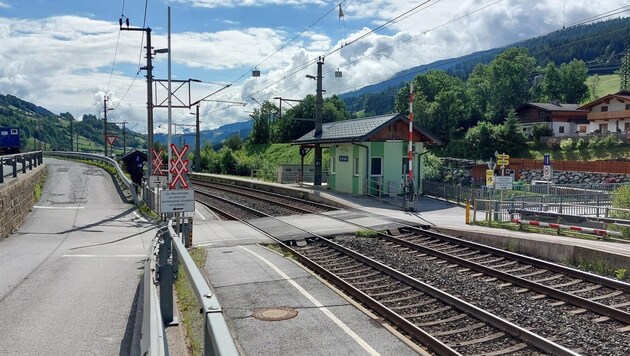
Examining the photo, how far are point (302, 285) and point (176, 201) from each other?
5.08 meters

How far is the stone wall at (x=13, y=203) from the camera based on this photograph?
17292 millimetres

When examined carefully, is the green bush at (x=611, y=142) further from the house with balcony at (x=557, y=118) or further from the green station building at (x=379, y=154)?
the green station building at (x=379, y=154)

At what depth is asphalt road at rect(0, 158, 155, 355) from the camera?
7.05 m

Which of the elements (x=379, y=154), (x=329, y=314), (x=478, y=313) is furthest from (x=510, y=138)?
(x=329, y=314)

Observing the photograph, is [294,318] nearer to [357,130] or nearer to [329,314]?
[329,314]

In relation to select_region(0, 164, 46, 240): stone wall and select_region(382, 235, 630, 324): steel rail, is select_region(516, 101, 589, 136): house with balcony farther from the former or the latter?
select_region(0, 164, 46, 240): stone wall

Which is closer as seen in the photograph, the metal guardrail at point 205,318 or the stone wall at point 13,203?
the metal guardrail at point 205,318

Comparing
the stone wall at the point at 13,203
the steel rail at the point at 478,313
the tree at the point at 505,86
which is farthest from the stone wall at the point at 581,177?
the stone wall at the point at 13,203

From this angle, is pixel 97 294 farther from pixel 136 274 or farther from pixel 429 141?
pixel 429 141

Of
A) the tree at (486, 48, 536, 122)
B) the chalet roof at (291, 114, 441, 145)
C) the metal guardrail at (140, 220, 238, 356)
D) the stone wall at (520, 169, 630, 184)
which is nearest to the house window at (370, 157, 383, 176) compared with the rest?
the chalet roof at (291, 114, 441, 145)

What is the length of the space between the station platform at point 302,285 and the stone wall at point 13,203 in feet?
20.0

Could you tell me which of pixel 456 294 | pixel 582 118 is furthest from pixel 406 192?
pixel 582 118

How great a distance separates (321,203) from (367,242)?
→ 1331 centimetres

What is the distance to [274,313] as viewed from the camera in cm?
906
